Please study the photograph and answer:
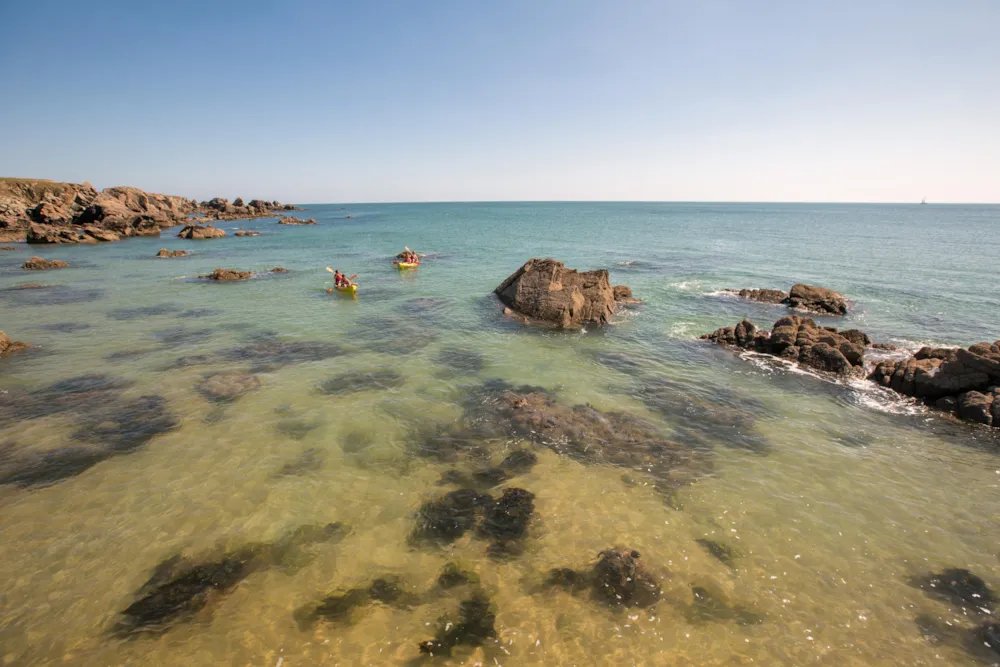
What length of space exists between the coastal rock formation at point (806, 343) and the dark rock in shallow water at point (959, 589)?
35.2ft

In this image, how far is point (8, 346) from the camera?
61.7 feet

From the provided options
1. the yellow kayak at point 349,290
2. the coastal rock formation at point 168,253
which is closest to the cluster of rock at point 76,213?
the coastal rock formation at point 168,253

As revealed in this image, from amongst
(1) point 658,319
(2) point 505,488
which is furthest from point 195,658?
(1) point 658,319

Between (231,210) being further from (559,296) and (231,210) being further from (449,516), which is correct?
(449,516)

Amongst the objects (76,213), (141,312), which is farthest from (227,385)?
(76,213)

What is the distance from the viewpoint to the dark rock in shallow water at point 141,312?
2441 centimetres

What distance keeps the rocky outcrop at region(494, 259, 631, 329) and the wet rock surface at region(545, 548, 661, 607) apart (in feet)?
51.9

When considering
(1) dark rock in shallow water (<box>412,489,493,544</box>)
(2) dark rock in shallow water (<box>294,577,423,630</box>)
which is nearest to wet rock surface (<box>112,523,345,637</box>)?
(2) dark rock in shallow water (<box>294,577,423,630</box>)

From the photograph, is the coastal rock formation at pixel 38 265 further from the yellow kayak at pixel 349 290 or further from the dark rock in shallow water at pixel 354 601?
the dark rock in shallow water at pixel 354 601

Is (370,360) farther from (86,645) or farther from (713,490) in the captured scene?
(713,490)

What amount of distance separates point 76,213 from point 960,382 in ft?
367

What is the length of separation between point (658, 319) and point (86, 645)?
25243mm

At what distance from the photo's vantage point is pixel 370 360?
1848 cm

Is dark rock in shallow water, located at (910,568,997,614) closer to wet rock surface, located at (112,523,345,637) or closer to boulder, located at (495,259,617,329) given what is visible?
wet rock surface, located at (112,523,345,637)
